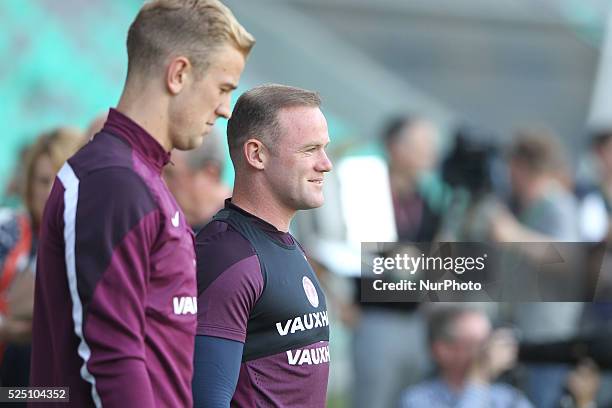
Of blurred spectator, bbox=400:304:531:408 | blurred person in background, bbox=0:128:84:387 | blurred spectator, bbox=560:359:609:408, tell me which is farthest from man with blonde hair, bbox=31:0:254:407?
blurred spectator, bbox=560:359:609:408

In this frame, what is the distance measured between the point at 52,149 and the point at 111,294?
80.3 inches

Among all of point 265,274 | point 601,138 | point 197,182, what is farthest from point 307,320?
point 601,138

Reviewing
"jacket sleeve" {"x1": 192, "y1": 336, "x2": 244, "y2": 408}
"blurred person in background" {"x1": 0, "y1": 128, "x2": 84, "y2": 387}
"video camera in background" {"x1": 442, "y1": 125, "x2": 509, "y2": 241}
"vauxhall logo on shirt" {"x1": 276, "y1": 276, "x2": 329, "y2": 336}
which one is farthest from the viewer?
"video camera in background" {"x1": 442, "y1": 125, "x2": 509, "y2": 241}

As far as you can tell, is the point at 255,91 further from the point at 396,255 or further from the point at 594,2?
the point at 594,2

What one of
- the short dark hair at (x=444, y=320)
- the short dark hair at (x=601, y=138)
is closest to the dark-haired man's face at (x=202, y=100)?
the short dark hair at (x=444, y=320)

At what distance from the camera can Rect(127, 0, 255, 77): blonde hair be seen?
2447 mm

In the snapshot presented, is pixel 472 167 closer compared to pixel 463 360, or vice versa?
pixel 463 360

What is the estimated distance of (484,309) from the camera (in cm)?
572

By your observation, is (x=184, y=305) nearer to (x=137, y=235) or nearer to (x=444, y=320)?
(x=137, y=235)

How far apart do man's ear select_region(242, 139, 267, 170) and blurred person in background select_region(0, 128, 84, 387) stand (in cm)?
147

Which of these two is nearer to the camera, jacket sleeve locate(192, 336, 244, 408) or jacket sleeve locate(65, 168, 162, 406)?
jacket sleeve locate(65, 168, 162, 406)

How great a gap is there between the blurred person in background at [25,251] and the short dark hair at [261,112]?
1.42 metres

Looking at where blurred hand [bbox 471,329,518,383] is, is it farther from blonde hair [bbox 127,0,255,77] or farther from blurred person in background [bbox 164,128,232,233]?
blonde hair [bbox 127,0,255,77]

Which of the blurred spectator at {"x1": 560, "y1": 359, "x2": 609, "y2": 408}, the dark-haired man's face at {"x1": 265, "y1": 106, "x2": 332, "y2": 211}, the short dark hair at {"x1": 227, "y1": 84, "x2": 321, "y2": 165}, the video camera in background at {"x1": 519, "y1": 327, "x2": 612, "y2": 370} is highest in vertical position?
the video camera in background at {"x1": 519, "y1": 327, "x2": 612, "y2": 370}
